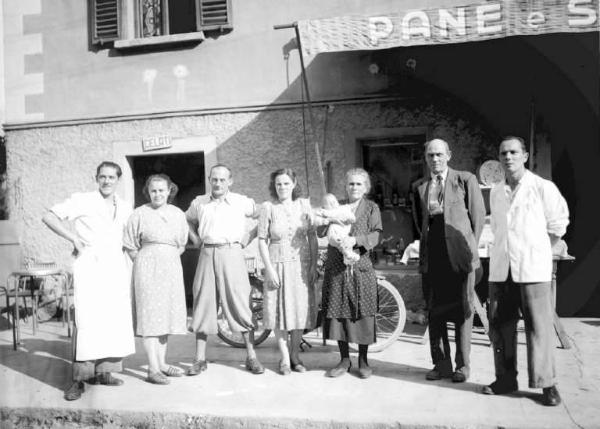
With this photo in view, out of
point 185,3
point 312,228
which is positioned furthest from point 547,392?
point 185,3

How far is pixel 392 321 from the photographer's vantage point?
19.7 feet

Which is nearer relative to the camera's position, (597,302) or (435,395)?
(435,395)

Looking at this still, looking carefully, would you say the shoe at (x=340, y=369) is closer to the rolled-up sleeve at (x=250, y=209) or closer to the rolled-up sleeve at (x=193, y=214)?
the rolled-up sleeve at (x=250, y=209)

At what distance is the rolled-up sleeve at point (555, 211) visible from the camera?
3.84 metres

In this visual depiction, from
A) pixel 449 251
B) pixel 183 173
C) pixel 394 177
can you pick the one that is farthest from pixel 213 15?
pixel 449 251

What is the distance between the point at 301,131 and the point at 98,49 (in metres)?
3.34

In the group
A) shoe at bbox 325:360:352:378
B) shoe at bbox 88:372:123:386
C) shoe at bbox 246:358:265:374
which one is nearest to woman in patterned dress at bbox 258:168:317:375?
shoe at bbox 246:358:265:374

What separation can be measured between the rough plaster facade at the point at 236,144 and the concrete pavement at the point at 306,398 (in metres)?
2.74

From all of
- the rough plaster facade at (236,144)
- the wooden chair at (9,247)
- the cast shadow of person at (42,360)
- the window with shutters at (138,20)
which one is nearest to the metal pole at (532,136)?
the rough plaster facade at (236,144)

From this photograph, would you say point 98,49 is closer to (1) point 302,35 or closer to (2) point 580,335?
(1) point 302,35

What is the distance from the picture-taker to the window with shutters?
25.5 feet

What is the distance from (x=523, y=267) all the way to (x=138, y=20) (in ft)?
21.4

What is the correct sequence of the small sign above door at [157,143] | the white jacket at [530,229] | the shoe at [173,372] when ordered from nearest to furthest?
the white jacket at [530,229] → the shoe at [173,372] → the small sign above door at [157,143]

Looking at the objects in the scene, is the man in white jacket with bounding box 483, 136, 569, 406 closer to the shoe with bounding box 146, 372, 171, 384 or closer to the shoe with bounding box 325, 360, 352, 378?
the shoe with bounding box 325, 360, 352, 378
